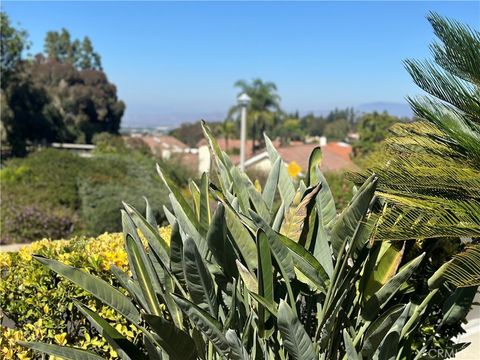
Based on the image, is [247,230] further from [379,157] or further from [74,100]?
[74,100]

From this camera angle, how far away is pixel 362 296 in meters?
2.74

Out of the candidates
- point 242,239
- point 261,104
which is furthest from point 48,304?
point 261,104

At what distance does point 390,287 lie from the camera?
8.36 feet

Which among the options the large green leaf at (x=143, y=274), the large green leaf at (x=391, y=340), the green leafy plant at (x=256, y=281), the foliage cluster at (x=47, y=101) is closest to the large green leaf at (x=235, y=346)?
the green leafy plant at (x=256, y=281)

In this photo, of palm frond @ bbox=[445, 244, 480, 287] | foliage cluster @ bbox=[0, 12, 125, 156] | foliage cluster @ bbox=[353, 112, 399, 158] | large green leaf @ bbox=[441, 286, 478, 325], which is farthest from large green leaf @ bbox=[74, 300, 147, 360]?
foliage cluster @ bbox=[0, 12, 125, 156]

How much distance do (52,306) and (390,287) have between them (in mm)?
1980

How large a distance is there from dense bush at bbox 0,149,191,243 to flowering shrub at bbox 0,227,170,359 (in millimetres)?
8757

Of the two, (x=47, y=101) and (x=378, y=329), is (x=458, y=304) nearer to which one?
(x=378, y=329)

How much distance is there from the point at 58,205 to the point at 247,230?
11341 mm

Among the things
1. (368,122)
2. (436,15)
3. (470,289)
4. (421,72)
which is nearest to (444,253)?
(470,289)

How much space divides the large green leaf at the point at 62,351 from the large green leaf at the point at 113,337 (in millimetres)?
111

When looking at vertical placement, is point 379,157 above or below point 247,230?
above

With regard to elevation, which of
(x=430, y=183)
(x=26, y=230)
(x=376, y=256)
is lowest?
(x=26, y=230)

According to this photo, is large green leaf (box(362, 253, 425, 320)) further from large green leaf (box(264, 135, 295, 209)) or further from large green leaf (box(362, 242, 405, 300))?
large green leaf (box(264, 135, 295, 209))
